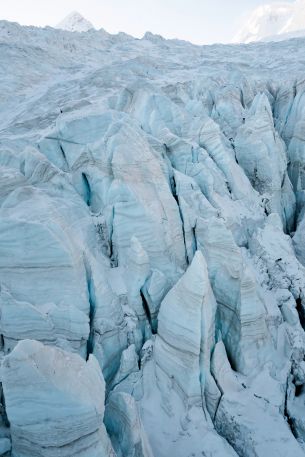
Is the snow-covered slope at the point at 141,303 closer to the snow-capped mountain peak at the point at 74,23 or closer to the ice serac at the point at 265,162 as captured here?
the ice serac at the point at 265,162

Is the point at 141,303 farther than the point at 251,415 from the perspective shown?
Yes

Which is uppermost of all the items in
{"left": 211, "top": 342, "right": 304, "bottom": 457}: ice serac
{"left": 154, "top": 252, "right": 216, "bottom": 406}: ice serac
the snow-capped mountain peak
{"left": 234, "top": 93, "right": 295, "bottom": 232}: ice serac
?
the snow-capped mountain peak

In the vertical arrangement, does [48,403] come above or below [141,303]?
above

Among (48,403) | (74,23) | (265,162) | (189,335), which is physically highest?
(74,23)

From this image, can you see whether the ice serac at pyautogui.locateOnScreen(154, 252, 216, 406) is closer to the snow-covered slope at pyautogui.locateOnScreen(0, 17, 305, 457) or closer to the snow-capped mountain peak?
the snow-covered slope at pyautogui.locateOnScreen(0, 17, 305, 457)

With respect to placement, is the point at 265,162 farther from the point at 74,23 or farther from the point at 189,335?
the point at 74,23

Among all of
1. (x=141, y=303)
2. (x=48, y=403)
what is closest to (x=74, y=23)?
(x=141, y=303)

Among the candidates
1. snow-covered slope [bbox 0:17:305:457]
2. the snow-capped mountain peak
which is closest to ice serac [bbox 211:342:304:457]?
snow-covered slope [bbox 0:17:305:457]

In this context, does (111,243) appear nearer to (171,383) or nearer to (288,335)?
(171,383)
